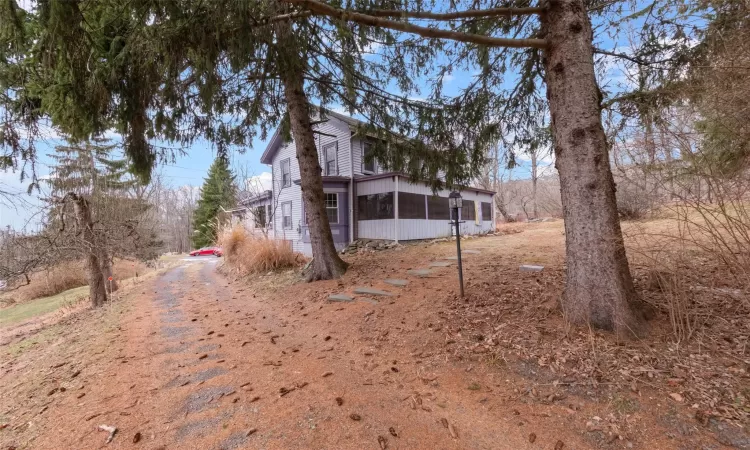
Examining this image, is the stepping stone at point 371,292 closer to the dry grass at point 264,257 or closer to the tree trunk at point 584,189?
the tree trunk at point 584,189

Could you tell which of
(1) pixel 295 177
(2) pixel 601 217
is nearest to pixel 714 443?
(2) pixel 601 217

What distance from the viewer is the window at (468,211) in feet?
54.4

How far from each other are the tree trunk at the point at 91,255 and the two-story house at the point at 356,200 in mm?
5209

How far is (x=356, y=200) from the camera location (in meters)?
13.6

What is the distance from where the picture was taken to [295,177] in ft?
52.7

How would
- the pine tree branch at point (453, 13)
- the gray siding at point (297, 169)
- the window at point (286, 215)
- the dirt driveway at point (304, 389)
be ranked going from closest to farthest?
the dirt driveway at point (304, 389), the pine tree branch at point (453, 13), the gray siding at point (297, 169), the window at point (286, 215)

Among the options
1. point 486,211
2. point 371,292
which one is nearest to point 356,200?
point 371,292

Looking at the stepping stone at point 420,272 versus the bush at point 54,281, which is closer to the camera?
the stepping stone at point 420,272

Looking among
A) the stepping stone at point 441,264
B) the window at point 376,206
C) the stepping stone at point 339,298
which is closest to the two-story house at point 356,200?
the window at point 376,206

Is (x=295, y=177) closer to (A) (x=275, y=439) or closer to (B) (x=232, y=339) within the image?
(B) (x=232, y=339)

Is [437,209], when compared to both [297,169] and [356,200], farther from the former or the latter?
[297,169]

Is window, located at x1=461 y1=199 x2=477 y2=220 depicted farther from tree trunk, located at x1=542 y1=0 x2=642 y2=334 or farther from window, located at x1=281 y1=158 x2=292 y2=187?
tree trunk, located at x1=542 y1=0 x2=642 y2=334

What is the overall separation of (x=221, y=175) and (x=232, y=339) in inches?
981

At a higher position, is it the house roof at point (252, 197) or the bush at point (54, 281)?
the house roof at point (252, 197)
